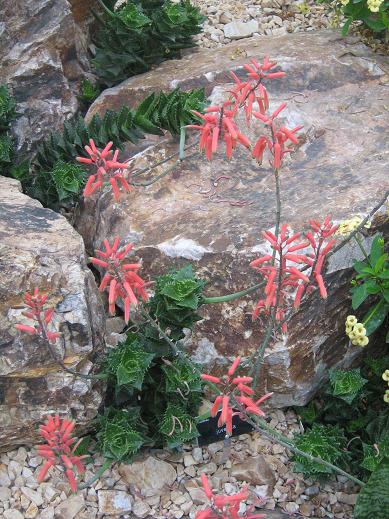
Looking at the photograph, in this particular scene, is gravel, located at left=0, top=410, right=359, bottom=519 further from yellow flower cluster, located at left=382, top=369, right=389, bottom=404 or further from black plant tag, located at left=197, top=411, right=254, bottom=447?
yellow flower cluster, located at left=382, top=369, right=389, bottom=404

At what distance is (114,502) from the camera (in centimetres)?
267

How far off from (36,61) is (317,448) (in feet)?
6.76

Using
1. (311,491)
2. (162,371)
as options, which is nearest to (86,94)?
(162,371)

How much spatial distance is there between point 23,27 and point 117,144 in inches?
29.3

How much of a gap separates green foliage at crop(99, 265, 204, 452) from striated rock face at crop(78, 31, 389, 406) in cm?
26

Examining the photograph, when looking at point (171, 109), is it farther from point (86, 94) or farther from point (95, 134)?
point (86, 94)

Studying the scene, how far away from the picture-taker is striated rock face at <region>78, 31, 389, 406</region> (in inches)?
115

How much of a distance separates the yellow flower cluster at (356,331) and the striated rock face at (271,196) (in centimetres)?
17

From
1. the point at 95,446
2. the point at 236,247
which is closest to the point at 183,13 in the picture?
the point at 236,247

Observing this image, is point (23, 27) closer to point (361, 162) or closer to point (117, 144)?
point (117, 144)

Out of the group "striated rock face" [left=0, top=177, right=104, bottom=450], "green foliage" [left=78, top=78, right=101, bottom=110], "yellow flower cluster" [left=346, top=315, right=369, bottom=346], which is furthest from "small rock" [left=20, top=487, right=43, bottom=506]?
"green foliage" [left=78, top=78, right=101, bottom=110]

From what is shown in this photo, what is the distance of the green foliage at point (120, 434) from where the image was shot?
2.56 metres

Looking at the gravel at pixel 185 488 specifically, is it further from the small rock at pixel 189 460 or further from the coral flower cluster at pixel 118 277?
the coral flower cluster at pixel 118 277

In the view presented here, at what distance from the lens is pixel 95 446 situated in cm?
280
